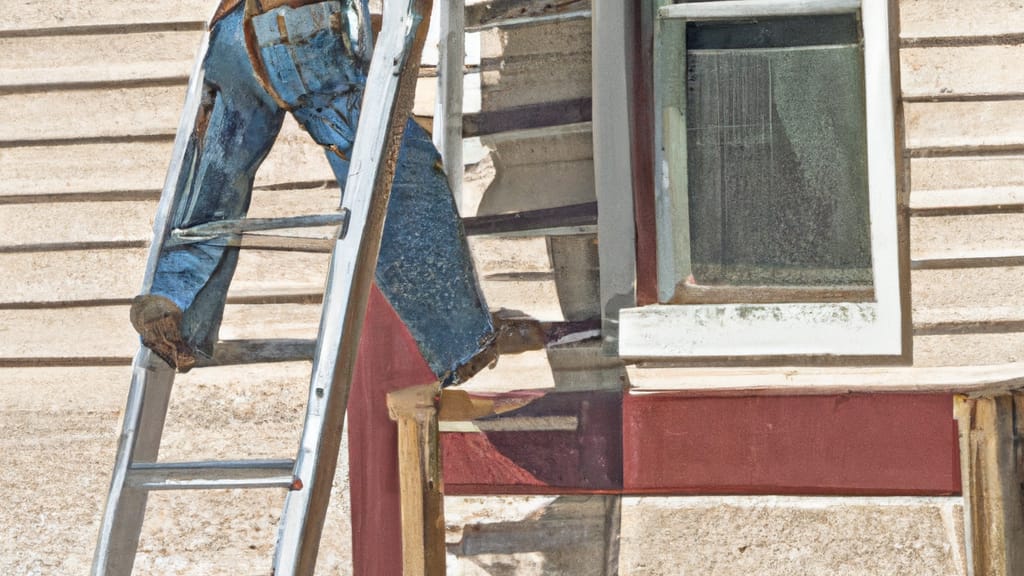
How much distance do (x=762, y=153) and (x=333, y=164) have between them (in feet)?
4.11

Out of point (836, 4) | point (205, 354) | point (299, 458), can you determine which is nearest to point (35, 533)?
point (205, 354)

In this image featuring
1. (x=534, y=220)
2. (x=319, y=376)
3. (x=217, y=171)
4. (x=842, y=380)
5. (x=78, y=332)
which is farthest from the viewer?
(x=78, y=332)

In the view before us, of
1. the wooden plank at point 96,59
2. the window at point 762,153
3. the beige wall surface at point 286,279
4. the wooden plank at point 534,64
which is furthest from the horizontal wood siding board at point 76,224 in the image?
the window at point 762,153

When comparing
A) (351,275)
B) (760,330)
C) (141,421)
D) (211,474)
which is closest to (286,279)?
(141,421)

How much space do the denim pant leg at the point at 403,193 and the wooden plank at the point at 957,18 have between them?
4.64ft

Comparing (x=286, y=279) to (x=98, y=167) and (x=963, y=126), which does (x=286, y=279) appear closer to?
(x=98, y=167)

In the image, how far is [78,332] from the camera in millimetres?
3416

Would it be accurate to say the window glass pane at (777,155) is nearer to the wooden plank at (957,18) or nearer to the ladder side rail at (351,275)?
the wooden plank at (957,18)

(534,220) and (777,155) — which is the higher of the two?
(777,155)

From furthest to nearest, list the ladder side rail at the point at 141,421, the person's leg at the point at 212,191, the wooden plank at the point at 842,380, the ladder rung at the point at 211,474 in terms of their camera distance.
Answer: the wooden plank at the point at 842,380, the person's leg at the point at 212,191, the ladder side rail at the point at 141,421, the ladder rung at the point at 211,474

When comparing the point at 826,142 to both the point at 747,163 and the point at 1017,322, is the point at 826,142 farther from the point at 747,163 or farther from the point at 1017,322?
the point at 1017,322

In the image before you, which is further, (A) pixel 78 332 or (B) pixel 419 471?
(A) pixel 78 332

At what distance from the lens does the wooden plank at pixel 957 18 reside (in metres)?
3.08

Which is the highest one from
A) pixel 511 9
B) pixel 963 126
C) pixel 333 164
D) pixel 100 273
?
pixel 511 9
